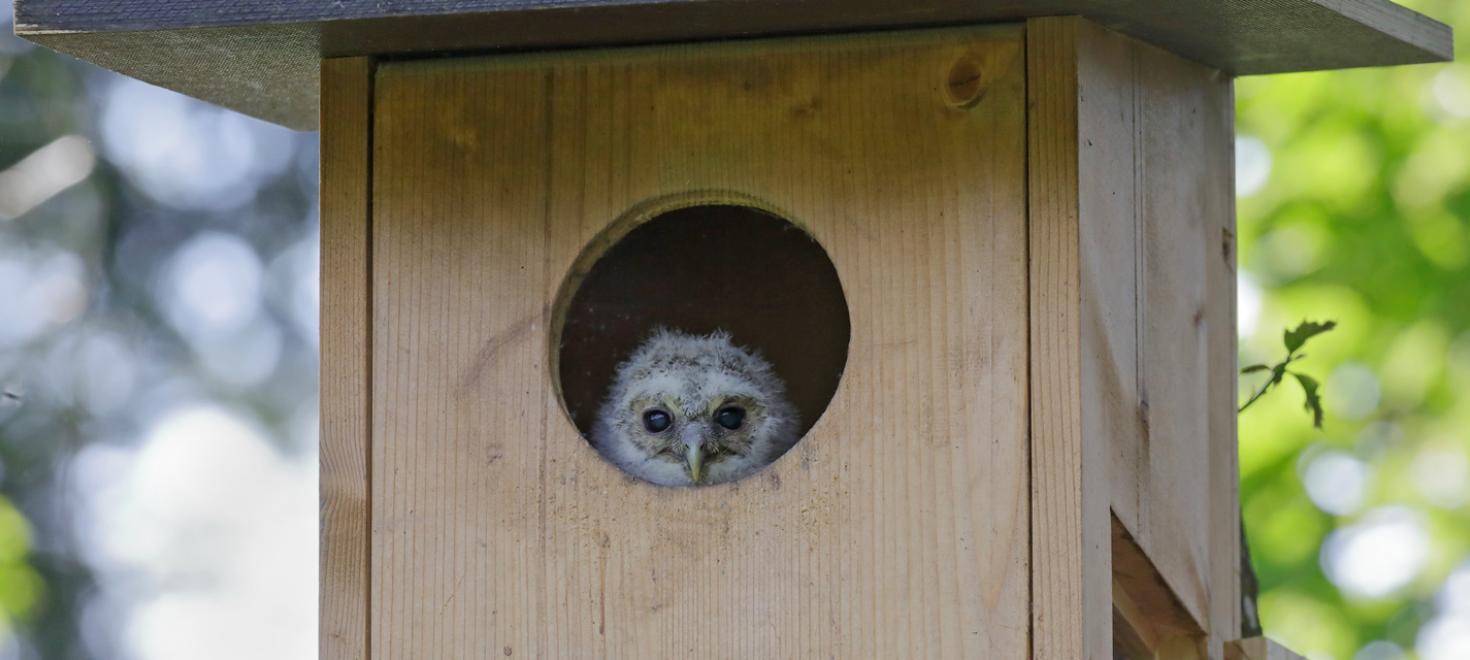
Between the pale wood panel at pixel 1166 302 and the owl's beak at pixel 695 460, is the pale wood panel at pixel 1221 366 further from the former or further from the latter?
the owl's beak at pixel 695 460

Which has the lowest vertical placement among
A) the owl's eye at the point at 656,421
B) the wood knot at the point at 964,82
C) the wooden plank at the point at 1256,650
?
the wooden plank at the point at 1256,650

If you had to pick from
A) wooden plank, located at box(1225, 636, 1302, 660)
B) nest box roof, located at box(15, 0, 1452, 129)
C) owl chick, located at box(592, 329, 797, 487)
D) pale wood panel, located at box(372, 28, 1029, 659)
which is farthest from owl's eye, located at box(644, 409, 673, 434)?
wooden plank, located at box(1225, 636, 1302, 660)

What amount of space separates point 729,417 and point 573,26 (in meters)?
1.00

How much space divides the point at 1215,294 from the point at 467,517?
4.39 ft

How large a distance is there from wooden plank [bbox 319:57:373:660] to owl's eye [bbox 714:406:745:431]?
0.83 m

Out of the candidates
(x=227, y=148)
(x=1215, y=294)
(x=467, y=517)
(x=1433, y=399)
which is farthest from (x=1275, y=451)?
(x=467, y=517)

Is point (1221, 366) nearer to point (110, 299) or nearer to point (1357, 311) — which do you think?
point (1357, 311)

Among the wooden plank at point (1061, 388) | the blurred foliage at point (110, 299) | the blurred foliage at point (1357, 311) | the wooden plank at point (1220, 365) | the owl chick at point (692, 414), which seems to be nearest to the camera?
the wooden plank at point (1061, 388)

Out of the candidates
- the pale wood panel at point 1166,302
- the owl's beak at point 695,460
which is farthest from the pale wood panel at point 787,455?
the owl's beak at point 695,460

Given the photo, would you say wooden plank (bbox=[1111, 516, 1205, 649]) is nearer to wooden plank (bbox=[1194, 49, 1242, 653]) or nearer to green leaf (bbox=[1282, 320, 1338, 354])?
wooden plank (bbox=[1194, 49, 1242, 653])

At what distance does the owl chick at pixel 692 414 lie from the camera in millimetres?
3350

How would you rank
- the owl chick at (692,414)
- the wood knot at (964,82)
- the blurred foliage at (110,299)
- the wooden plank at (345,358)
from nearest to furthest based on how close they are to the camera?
the wood knot at (964,82) → the wooden plank at (345,358) → the owl chick at (692,414) → the blurred foliage at (110,299)

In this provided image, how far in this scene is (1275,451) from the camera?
629 cm

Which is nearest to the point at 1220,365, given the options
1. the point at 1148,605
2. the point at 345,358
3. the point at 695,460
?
the point at 1148,605
